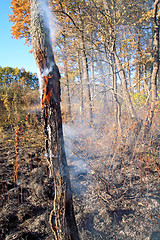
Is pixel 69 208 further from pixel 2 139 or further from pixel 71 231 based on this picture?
pixel 2 139

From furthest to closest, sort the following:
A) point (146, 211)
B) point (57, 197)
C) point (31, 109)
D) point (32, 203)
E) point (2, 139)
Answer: point (31, 109) < point (2, 139) < point (32, 203) < point (146, 211) < point (57, 197)

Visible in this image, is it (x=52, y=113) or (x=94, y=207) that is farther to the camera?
(x=94, y=207)

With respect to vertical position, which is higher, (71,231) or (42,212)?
(71,231)

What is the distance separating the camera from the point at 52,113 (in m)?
1.51

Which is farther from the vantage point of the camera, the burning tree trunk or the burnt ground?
the burnt ground

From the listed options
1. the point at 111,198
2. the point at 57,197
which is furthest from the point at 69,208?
the point at 111,198

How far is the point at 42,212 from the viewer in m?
2.33

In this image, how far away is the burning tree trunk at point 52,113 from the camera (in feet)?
4.79

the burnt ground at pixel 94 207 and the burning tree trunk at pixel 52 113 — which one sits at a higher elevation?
the burning tree trunk at pixel 52 113

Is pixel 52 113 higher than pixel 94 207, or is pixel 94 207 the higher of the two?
pixel 52 113

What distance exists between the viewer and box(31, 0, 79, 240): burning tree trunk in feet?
4.79

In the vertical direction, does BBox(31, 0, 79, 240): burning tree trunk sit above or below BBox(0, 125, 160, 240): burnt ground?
above

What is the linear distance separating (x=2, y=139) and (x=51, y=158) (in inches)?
204

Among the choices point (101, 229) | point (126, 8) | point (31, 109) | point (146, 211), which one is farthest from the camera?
point (31, 109)
